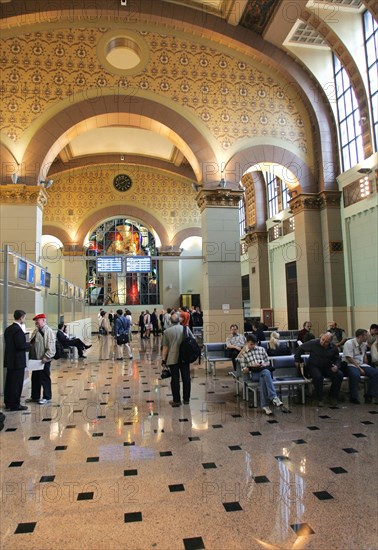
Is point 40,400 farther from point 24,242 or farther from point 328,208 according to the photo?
point 328,208

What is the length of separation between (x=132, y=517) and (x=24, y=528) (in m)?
0.78

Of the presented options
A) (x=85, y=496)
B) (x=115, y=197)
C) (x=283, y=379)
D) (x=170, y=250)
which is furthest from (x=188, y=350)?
(x=115, y=197)

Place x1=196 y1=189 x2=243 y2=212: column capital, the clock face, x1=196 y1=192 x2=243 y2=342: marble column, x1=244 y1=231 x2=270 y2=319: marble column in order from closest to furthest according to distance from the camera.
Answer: x1=196 y1=192 x2=243 y2=342: marble column, x1=196 y1=189 x2=243 y2=212: column capital, x1=244 y1=231 x2=270 y2=319: marble column, the clock face

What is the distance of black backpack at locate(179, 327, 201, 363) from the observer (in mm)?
6055

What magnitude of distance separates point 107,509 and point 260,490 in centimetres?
130

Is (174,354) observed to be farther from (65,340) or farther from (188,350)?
(65,340)

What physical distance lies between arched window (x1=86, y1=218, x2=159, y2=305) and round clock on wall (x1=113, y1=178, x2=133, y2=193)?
2.39 meters

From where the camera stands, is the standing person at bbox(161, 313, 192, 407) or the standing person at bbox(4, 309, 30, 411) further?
the standing person at bbox(161, 313, 192, 407)

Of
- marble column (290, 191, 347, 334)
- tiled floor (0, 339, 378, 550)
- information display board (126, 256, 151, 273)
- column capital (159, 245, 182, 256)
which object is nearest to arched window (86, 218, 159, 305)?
column capital (159, 245, 182, 256)

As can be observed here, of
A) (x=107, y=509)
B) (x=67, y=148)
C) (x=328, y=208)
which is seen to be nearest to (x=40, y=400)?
(x=107, y=509)

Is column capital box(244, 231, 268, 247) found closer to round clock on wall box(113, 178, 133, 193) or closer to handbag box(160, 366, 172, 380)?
round clock on wall box(113, 178, 133, 193)

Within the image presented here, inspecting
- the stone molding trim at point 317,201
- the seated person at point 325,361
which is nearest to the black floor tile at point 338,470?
the seated person at point 325,361

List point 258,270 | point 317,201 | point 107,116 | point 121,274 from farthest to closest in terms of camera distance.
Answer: point 121,274 < point 258,270 < point 317,201 < point 107,116

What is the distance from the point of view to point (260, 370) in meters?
5.98
